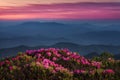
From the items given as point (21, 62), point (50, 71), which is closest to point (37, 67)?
point (50, 71)

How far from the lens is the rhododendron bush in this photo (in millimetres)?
18094

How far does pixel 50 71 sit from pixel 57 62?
321cm

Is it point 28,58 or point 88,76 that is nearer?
point 88,76

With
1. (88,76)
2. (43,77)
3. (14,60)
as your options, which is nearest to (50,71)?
(43,77)

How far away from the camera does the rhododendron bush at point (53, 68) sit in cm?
1809

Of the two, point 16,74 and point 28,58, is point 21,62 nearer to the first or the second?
point 28,58

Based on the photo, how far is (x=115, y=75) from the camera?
1892 centimetres

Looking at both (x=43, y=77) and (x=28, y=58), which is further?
(x=28, y=58)

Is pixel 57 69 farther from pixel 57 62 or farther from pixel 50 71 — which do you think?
pixel 57 62

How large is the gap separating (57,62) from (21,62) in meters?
2.10

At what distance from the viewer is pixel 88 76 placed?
60.6 ft

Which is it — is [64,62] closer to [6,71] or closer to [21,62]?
[21,62]

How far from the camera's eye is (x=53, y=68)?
1895cm

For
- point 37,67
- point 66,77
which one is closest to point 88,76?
point 66,77
